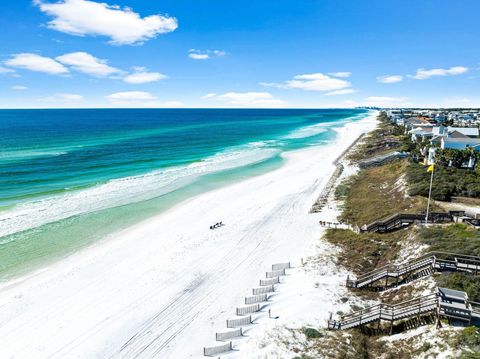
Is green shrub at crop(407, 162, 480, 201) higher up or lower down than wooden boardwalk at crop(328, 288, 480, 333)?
higher up

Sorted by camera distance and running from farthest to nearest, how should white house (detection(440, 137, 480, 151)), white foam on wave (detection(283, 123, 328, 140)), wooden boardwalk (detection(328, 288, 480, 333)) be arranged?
white foam on wave (detection(283, 123, 328, 140))
white house (detection(440, 137, 480, 151))
wooden boardwalk (detection(328, 288, 480, 333))

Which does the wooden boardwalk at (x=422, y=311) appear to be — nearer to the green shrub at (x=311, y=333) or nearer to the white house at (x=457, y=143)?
the green shrub at (x=311, y=333)

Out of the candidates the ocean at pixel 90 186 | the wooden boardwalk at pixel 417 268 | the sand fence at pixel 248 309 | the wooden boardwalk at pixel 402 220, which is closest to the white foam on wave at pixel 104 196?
the ocean at pixel 90 186

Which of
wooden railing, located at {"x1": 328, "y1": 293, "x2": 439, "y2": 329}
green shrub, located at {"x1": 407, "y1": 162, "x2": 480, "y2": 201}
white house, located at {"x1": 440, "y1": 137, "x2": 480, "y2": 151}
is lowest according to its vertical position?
wooden railing, located at {"x1": 328, "y1": 293, "x2": 439, "y2": 329}

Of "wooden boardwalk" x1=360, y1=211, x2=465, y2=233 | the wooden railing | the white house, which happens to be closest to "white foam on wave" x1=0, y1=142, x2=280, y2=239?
"wooden boardwalk" x1=360, y1=211, x2=465, y2=233

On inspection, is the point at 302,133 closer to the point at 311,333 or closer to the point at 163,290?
the point at 163,290

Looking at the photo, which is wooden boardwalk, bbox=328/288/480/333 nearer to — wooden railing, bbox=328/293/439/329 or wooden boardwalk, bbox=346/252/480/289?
wooden railing, bbox=328/293/439/329

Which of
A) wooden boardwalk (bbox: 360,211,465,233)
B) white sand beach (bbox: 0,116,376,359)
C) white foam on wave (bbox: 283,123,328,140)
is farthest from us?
white foam on wave (bbox: 283,123,328,140)

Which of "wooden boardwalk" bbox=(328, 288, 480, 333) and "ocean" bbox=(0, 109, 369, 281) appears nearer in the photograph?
"wooden boardwalk" bbox=(328, 288, 480, 333)
